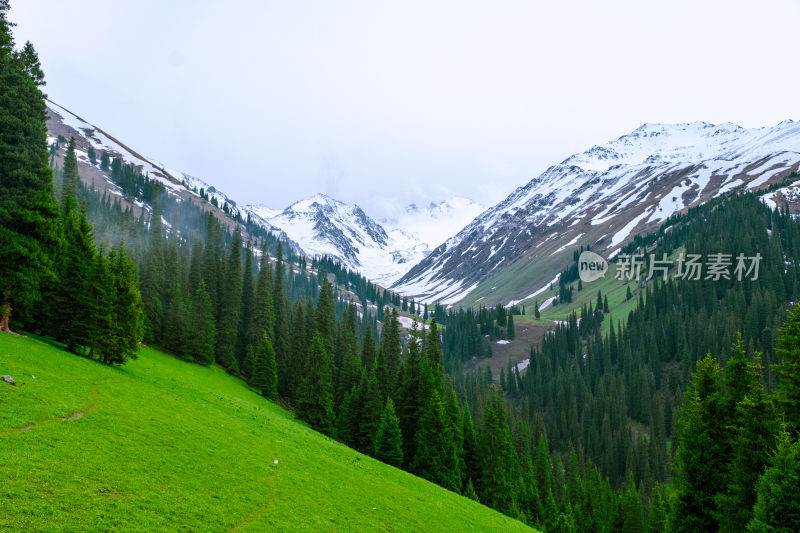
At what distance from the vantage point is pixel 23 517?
14.9m

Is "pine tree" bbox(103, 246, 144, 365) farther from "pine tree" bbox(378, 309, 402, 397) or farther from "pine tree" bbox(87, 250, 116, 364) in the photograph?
"pine tree" bbox(378, 309, 402, 397)

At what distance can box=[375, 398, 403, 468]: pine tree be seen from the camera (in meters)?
54.5

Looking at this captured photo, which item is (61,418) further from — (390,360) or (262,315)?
(262,315)

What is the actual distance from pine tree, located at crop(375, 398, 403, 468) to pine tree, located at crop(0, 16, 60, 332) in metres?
34.3

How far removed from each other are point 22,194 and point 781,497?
5198 cm

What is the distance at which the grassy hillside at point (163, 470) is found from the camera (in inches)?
683

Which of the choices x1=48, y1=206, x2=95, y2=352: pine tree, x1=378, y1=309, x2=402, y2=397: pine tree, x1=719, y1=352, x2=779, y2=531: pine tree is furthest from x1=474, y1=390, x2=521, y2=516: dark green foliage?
x1=48, y1=206, x2=95, y2=352: pine tree

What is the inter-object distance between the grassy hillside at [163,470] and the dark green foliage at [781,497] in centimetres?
1549

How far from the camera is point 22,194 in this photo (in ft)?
128

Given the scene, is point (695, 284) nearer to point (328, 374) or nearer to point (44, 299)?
point (328, 374)

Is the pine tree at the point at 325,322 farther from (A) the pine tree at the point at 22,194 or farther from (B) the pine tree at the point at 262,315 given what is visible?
(A) the pine tree at the point at 22,194

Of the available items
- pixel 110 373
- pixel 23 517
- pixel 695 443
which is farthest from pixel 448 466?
pixel 23 517

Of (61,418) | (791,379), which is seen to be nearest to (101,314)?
(61,418)

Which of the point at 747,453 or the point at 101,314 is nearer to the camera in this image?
the point at 747,453
